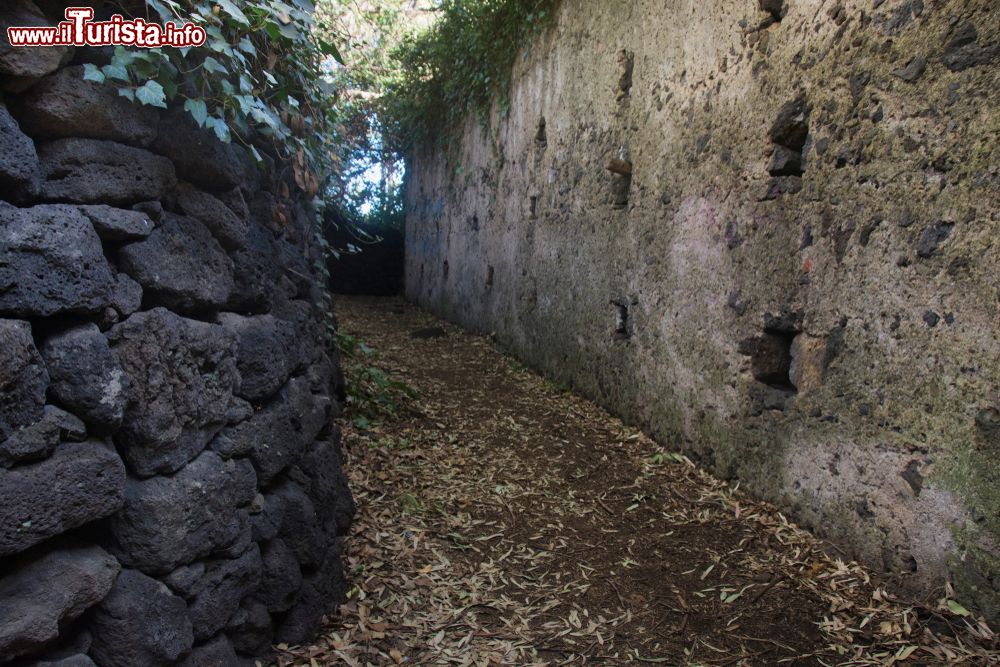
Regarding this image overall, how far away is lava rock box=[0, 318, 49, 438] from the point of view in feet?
4.57

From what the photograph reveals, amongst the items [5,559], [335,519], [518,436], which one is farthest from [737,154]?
[5,559]

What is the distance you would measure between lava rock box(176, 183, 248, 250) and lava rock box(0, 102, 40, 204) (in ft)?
1.57

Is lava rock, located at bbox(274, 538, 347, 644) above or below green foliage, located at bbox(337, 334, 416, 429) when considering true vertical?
below

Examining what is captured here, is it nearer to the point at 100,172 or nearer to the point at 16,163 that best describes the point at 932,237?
the point at 100,172

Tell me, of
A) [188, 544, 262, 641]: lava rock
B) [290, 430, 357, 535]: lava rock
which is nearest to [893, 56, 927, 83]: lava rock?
[290, 430, 357, 535]: lava rock

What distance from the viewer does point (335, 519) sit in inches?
110

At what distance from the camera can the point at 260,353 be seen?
226 cm

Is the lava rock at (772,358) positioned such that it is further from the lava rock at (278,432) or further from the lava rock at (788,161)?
the lava rock at (278,432)

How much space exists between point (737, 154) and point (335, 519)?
2792 mm

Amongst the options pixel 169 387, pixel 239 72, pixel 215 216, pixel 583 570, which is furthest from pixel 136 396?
pixel 583 570

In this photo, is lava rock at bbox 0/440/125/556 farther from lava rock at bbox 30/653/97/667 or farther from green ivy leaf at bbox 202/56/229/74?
green ivy leaf at bbox 202/56/229/74

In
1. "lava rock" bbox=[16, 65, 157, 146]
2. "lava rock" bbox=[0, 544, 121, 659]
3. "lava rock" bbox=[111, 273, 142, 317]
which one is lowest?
"lava rock" bbox=[0, 544, 121, 659]

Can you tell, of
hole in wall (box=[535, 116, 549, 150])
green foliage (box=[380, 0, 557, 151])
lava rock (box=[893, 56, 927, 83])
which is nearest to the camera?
lava rock (box=[893, 56, 927, 83])

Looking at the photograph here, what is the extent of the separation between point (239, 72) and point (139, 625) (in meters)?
1.62
